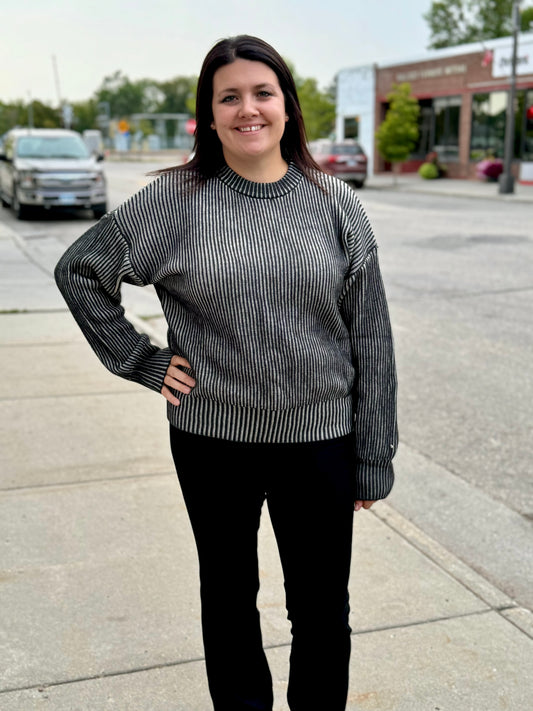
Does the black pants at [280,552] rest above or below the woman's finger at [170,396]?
below

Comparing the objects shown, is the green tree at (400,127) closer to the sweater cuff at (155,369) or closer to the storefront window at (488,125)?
the storefront window at (488,125)

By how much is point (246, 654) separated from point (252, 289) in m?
0.97

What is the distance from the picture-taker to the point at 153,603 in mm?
3117

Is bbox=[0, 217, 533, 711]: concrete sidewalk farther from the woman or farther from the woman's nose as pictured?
the woman's nose

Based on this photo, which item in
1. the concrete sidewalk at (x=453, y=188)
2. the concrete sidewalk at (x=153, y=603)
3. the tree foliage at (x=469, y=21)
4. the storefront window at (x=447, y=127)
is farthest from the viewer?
the tree foliage at (x=469, y=21)

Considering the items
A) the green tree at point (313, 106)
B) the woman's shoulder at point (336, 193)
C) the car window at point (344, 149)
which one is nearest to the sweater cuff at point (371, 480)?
the woman's shoulder at point (336, 193)

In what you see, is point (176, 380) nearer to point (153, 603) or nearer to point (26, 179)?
point (153, 603)

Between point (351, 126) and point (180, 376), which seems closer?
point (180, 376)

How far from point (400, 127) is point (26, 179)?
1770 cm

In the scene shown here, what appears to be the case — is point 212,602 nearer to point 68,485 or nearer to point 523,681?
point 523,681

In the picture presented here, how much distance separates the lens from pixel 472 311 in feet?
28.4

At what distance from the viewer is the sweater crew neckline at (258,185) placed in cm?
203

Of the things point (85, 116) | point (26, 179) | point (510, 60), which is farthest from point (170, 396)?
point (85, 116)

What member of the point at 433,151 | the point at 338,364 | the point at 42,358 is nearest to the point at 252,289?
the point at 338,364
